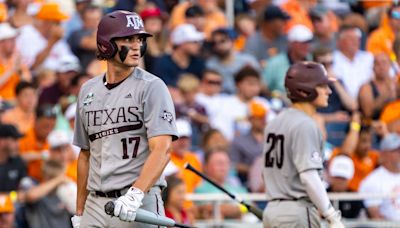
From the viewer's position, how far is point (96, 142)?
8188 mm

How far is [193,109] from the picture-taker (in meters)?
15.0

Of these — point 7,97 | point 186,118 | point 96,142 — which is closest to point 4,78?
point 7,97

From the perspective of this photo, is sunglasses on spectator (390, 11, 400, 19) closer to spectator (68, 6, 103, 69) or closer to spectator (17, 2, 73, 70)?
spectator (68, 6, 103, 69)

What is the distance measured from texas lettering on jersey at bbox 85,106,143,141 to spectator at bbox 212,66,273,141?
6.84m

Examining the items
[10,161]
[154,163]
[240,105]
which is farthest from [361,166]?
[154,163]

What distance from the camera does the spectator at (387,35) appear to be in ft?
56.1

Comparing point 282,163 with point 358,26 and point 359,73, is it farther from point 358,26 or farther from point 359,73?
point 358,26

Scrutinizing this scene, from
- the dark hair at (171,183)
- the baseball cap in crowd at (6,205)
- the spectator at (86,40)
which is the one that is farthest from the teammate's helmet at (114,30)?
the spectator at (86,40)

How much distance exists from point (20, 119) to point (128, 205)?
21.5 ft

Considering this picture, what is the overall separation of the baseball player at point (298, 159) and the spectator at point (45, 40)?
564cm

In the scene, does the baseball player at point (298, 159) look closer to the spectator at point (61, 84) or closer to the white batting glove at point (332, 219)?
the white batting glove at point (332, 219)

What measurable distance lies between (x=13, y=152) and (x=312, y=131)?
13.5ft

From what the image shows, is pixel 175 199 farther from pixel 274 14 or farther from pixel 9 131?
pixel 274 14

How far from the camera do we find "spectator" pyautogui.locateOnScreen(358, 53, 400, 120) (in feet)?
51.9
